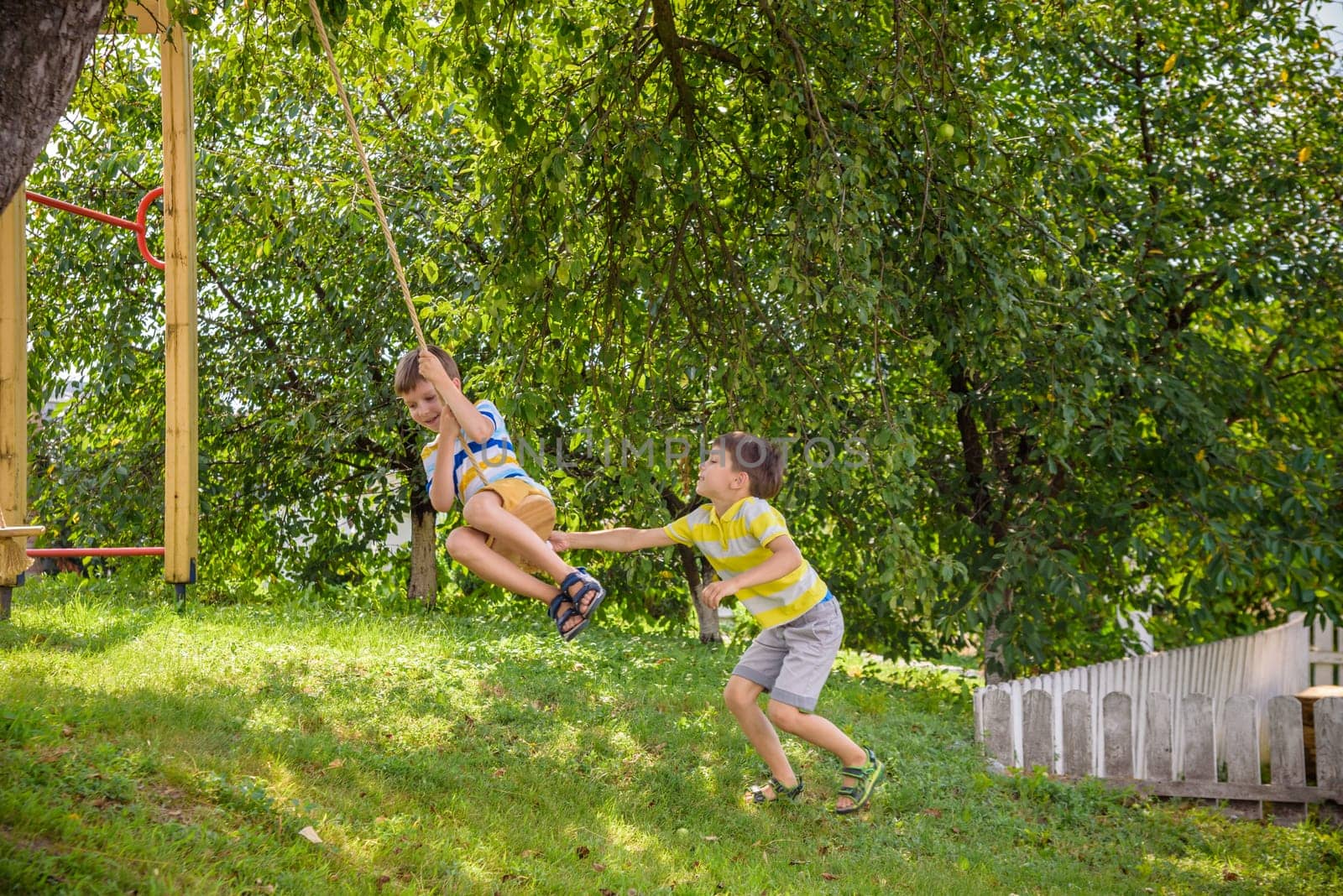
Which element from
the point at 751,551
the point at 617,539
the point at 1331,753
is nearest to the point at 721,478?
the point at 751,551

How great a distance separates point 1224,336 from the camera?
30.5 feet

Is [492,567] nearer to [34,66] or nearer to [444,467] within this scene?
[444,467]

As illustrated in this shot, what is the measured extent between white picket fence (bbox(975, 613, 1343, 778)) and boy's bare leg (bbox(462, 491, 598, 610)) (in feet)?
12.6

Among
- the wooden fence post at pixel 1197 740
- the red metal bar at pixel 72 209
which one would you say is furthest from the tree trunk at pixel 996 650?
the red metal bar at pixel 72 209

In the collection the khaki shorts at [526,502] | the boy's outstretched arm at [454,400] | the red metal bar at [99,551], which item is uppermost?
the boy's outstretched arm at [454,400]

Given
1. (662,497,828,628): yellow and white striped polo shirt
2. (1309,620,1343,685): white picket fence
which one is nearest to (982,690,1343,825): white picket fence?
(662,497,828,628): yellow and white striped polo shirt

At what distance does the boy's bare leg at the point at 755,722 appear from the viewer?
5.09 m

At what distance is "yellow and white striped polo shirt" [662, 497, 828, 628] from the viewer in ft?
15.9

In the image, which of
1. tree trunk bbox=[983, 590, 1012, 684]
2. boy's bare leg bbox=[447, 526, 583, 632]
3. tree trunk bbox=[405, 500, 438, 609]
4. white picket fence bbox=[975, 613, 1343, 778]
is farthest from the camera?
tree trunk bbox=[405, 500, 438, 609]

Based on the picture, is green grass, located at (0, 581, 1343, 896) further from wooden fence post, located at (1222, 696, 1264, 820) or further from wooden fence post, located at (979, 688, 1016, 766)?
wooden fence post, located at (1222, 696, 1264, 820)

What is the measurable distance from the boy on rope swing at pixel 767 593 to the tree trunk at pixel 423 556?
596 cm

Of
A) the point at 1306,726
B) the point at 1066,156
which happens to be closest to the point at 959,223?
the point at 1066,156

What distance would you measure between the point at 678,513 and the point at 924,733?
368cm

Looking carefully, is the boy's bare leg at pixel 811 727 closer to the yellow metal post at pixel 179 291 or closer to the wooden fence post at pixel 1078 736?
the wooden fence post at pixel 1078 736
